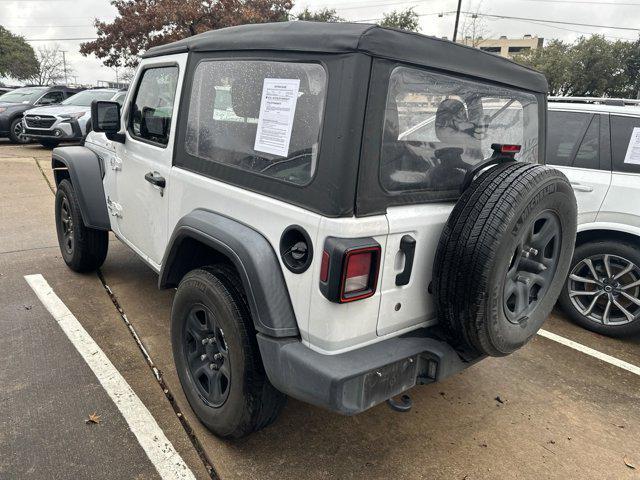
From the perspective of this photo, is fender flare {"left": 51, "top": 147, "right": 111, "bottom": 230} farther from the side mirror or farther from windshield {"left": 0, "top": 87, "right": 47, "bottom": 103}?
windshield {"left": 0, "top": 87, "right": 47, "bottom": 103}

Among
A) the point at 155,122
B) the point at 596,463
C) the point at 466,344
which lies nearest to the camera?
the point at 466,344

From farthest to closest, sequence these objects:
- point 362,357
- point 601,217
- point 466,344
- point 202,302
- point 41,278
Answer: point 41,278 → point 601,217 → point 202,302 → point 466,344 → point 362,357

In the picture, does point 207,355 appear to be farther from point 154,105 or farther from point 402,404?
point 154,105

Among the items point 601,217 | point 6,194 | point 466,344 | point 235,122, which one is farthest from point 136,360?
point 6,194

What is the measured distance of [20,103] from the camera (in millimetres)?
13117

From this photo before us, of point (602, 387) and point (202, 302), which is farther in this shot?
point (602, 387)

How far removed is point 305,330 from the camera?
73.2 inches

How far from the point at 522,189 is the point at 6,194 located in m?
8.07

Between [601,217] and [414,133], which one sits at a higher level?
[414,133]

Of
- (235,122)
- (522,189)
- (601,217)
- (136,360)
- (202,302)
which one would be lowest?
(136,360)

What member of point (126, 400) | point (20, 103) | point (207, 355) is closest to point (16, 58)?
point (20, 103)

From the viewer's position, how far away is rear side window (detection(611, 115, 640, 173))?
3602 millimetres

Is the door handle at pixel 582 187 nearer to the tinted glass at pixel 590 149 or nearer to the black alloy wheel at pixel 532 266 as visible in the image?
the tinted glass at pixel 590 149

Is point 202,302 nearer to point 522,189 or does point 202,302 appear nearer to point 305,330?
point 305,330
